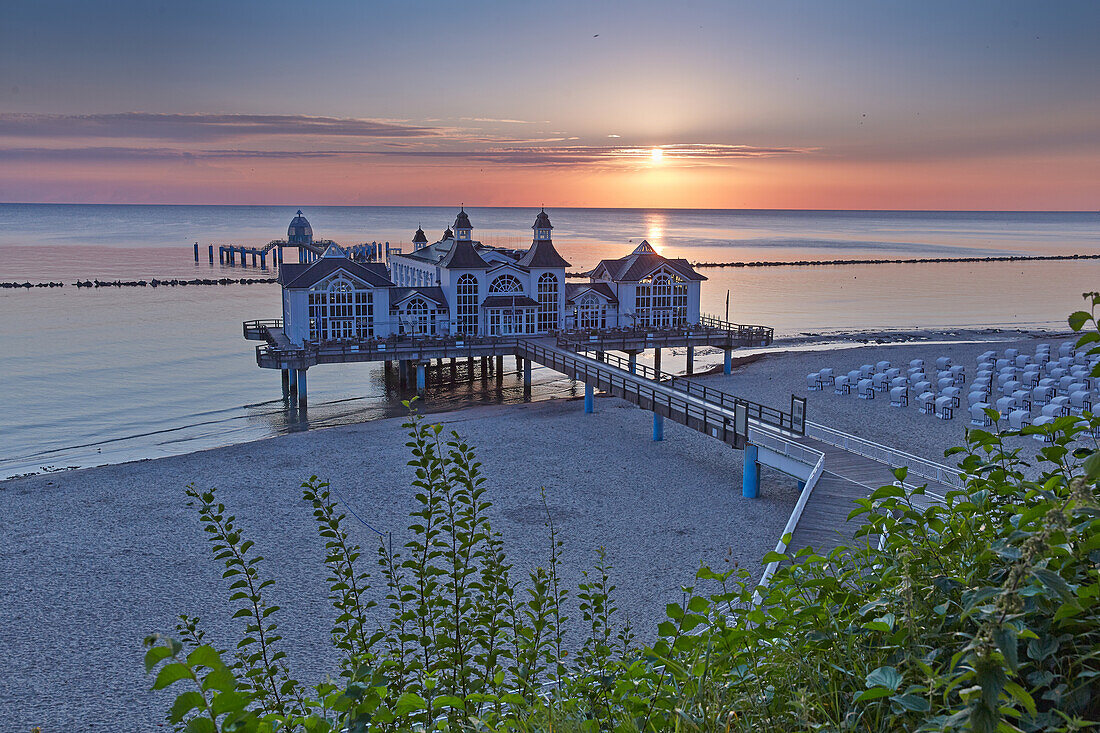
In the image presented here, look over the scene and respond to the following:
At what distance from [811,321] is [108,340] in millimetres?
49899

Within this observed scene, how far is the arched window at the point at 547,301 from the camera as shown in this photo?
40375mm

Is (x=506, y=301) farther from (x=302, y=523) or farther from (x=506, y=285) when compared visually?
(x=302, y=523)

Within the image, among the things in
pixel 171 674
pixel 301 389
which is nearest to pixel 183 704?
pixel 171 674

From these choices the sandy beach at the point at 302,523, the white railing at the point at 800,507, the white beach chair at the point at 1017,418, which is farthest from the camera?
the white beach chair at the point at 1017,418

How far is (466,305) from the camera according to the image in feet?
130

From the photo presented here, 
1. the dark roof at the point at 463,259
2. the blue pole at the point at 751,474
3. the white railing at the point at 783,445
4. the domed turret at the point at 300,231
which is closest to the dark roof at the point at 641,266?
the dark roof at the point at 463,259

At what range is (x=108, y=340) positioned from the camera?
50969 millimetres

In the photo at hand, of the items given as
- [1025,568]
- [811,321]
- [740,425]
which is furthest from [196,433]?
[811,321]

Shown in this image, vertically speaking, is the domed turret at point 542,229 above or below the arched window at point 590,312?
above

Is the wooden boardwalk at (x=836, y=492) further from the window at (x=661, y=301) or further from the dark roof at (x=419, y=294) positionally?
the window at (x=661, y=301)

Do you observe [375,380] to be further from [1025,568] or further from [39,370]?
[1025,568]

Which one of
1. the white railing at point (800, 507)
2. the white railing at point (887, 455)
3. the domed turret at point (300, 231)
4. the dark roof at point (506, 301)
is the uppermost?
the domed turret at point (300, 231)

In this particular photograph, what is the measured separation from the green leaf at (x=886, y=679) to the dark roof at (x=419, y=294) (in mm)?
36780

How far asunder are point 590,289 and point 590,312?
122cm
